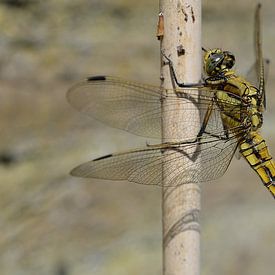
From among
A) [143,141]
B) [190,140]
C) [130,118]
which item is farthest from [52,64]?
[190,140]

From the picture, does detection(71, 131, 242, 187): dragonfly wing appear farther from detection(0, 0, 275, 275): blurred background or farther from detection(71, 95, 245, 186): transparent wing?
detection(0, 0, 275, 275): blurred background

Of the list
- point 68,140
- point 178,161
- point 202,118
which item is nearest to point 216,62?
point 202,118

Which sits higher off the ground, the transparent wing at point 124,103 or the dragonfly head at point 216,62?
the dragonfly head at point 216,62

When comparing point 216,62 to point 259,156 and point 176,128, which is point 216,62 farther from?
point 176,128

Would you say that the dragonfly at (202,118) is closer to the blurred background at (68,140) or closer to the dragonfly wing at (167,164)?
the dragonfly wing at (167,164)

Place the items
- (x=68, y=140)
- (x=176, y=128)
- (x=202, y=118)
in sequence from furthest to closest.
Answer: (x=68, y=140)
(x=202, y=118)
(x=176, y=128)

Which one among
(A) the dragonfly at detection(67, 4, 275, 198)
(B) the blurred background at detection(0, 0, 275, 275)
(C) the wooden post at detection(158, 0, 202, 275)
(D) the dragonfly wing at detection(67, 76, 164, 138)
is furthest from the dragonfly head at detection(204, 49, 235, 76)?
(B) the blurred background at detection(0, 0, 275, 275)

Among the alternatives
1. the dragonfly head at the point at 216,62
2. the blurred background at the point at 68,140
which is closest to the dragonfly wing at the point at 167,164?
the dragonfly head at the point at 216,62
